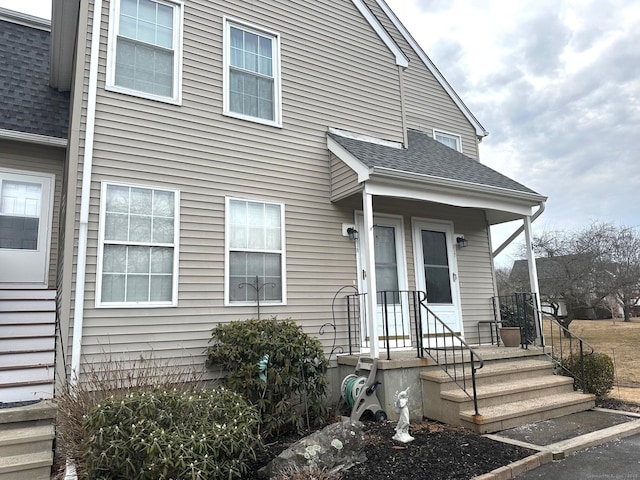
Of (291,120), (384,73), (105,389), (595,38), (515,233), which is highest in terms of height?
(595,38)

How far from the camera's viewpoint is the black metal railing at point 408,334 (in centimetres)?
559

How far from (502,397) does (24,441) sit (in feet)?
16.5

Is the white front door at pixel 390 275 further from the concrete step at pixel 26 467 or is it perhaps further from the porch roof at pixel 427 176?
the concrete step at pixel 26 467

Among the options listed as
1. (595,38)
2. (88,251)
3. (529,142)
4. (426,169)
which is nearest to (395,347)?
(426,169)

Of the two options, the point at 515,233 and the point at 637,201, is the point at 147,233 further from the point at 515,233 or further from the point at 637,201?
the point at 637,201

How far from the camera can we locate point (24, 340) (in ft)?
15.8

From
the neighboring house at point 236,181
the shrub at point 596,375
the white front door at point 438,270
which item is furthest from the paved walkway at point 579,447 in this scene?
the white front door at point 438,270

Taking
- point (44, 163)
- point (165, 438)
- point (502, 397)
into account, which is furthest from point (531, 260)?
point (44, 163)

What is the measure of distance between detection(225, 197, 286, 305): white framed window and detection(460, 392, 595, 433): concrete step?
2.79 m

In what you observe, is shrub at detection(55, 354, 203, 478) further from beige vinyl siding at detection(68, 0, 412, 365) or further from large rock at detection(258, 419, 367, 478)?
large rock at detection(258, 419, 367, 478)

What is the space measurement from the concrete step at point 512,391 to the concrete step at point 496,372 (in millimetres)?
71

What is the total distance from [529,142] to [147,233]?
19.9 meters

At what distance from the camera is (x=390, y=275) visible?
7086 millimetres

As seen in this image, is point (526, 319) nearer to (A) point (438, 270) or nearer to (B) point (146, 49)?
(A) point (438, 270)
